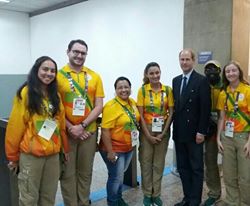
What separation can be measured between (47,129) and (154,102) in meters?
1.00

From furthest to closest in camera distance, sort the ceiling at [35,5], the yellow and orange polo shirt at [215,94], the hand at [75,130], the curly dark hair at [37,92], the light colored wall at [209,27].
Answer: the ceiling at [35,5]
the light colored wall at [209,27]
the yellow and orange polo shirt at [215,94]
the hand at [75,130]
the curly dark hair at [37,92]

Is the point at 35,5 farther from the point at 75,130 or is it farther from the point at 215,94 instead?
the point at 215,94

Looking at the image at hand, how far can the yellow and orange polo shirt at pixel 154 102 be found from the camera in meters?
2.46

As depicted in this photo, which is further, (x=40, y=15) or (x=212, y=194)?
(x=40, y=15)

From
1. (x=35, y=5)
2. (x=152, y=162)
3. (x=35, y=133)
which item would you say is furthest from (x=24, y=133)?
(x=35, y=5)

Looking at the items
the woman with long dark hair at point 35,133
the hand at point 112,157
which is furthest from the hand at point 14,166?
the hand at point 112,157

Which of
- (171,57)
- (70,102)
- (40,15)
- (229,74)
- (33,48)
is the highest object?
(40,15)

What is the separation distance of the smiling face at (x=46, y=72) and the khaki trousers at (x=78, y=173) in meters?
0.59

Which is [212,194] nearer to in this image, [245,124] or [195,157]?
[195,157]

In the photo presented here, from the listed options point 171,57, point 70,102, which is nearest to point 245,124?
point 70,102

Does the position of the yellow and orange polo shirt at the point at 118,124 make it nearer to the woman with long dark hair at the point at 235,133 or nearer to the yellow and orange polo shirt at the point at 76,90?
the yellow and orange polo shirt at the point at 76,90

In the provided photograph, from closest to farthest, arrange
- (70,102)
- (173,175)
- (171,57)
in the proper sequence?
(70,102)
(173,175)
(171,57)

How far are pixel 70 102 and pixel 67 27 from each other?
495cm

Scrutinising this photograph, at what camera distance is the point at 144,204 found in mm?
2621
